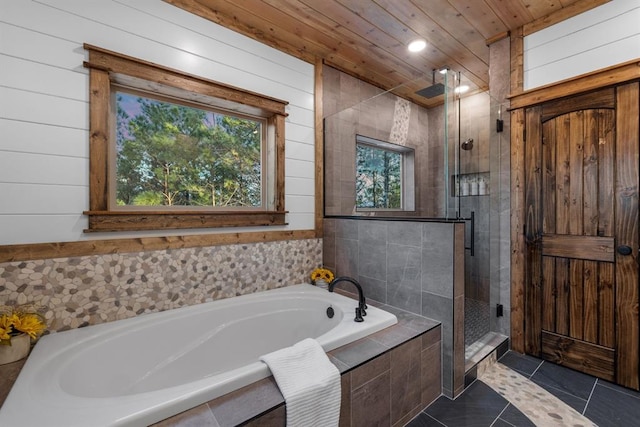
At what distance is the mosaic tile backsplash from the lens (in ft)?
5.13

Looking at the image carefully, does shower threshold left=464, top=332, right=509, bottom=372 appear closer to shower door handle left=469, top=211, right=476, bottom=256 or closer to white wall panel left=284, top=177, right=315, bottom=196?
shower door handle left=469, top=211, right=476, bottom=256

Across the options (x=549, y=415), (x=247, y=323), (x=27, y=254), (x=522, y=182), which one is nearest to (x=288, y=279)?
(x=247, y=323)

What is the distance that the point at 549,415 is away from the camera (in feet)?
5.39

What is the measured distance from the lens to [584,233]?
80.8 inches

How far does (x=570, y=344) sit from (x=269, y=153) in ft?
8.92

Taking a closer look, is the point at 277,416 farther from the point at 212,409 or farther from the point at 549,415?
the point at 549,415

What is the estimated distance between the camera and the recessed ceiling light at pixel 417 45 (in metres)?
2.54

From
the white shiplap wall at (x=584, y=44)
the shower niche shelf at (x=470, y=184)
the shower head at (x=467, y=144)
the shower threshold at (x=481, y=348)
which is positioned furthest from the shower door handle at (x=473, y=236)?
Answer: the white shiplap wall at (x=584, y=44)

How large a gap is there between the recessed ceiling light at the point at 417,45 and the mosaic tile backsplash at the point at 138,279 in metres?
2.03

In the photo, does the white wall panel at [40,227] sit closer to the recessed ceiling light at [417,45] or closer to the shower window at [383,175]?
the shower window at [383,175]

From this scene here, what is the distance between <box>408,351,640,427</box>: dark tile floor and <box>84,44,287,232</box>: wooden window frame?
1737 mm

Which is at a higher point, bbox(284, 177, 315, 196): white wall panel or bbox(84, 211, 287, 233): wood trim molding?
bbox(284, 177, 315, 196): white wall panel

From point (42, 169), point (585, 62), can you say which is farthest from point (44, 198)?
point (585, 62)

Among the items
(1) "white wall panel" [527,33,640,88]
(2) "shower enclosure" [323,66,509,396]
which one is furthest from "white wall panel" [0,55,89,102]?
(1) "white wall panel" [527,33,640,88]
